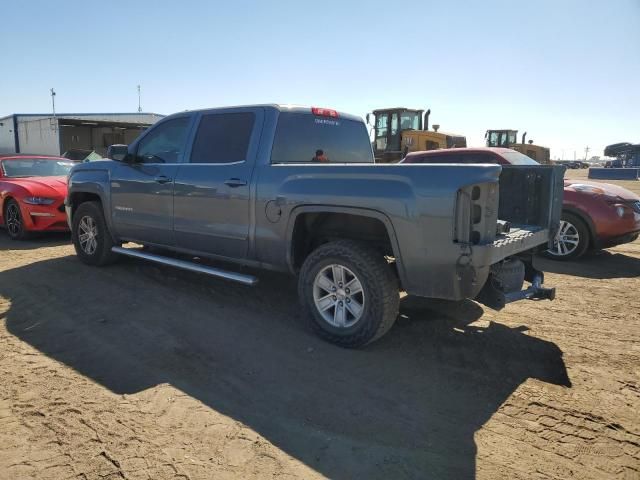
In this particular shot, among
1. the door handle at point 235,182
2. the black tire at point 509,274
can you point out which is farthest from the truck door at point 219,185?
the black tire at point 509,274

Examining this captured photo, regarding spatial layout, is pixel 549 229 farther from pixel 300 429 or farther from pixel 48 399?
pixel 48 399

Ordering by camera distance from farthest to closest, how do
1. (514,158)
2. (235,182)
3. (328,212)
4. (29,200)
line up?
(29,200) → (514,158) → (235,182) → (328,212)

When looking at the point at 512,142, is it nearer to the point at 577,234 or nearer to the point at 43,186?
the point at 577,234

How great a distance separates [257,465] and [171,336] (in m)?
1.93

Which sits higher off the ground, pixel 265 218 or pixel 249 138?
pixel 249 138

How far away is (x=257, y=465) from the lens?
8.07 feet

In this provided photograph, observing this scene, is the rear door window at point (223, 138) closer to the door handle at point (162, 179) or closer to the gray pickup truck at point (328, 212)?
the gray pickup truck at point (328, 212)

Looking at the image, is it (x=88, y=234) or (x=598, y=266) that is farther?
(x=598, y=266)

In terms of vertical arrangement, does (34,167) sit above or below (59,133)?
below

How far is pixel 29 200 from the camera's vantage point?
7980 millimetres

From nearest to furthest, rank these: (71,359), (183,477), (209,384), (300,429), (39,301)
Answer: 1. (183,477)
2. (300,429)
3. (209,384)
4. (71,359)
5. (39,301)

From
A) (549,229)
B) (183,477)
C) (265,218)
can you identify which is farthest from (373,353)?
(549,229)

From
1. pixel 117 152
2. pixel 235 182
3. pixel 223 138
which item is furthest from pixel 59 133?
pixel 235 182

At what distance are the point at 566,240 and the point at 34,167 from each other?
31.6 ft
